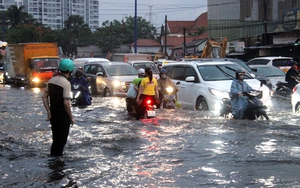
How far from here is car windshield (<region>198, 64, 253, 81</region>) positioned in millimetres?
15375

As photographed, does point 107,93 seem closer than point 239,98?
No

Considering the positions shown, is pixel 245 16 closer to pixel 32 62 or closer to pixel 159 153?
pixel 32 62

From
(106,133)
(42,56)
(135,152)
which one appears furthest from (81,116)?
(42,56)

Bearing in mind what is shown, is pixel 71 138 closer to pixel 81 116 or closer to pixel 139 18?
pixel 81 116

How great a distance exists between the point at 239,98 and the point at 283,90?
8.71 meters

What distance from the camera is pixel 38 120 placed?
1449 centimetres

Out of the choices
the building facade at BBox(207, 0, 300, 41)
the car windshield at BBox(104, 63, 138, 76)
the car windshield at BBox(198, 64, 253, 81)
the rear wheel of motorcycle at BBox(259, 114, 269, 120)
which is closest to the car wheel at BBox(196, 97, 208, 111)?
the car windshield at BBox(198, 64, 253, 81)

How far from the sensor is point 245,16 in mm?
58594

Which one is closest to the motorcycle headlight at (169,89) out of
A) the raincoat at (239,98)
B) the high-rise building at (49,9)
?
the raincoat at (239,98)

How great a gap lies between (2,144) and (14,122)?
12.7 feet

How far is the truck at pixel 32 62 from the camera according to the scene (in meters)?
32.2

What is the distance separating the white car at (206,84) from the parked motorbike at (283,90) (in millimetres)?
4918

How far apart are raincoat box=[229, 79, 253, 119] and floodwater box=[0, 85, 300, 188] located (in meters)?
0.28

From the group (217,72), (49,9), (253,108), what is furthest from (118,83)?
(49,9)
